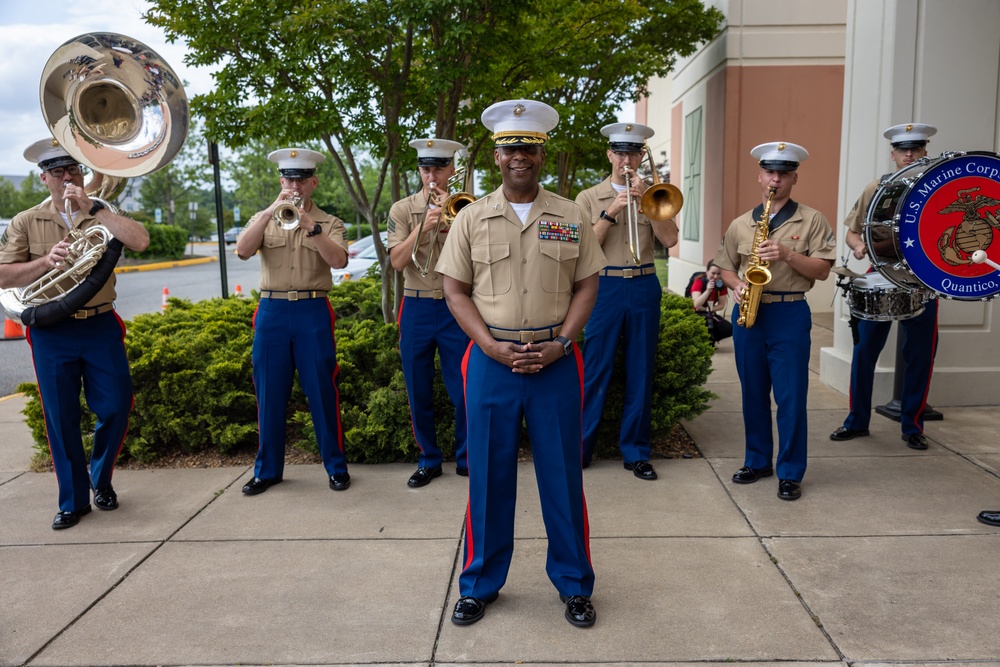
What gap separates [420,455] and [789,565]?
2.56m

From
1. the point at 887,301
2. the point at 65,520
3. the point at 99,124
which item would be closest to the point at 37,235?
the point at 99,124

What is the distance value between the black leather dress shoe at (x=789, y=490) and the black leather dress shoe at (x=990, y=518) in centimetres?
96

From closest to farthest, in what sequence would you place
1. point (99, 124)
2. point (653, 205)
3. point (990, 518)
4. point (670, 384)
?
point (990, 518) → point (99, 124) → point (653, 205) → point (670, 384)

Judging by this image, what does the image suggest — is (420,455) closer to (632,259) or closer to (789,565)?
(632,259)

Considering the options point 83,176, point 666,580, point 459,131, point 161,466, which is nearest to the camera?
point 666,580

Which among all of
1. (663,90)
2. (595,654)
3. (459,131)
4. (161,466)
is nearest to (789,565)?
(595,654)

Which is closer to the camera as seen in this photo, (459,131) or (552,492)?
(552,492)

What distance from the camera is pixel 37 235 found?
5117mm

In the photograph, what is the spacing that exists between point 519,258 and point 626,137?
2.14 meters

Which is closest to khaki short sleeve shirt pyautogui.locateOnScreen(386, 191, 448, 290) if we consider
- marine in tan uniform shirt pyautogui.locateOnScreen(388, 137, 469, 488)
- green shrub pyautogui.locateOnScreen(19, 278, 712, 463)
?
marine in tan uniform shirt pyautogui.locateOnScreen(388, 137, 469, 488)

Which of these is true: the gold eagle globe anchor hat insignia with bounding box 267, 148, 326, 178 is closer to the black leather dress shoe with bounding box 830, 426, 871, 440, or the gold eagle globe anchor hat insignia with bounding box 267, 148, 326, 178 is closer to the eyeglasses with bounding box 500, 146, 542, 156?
the eyeglasses with bounding box 500, 146, 542, 156

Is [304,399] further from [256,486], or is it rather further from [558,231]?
[558,231]

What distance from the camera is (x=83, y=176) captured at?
17.3 feet

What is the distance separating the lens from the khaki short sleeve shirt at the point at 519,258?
3.74 m
